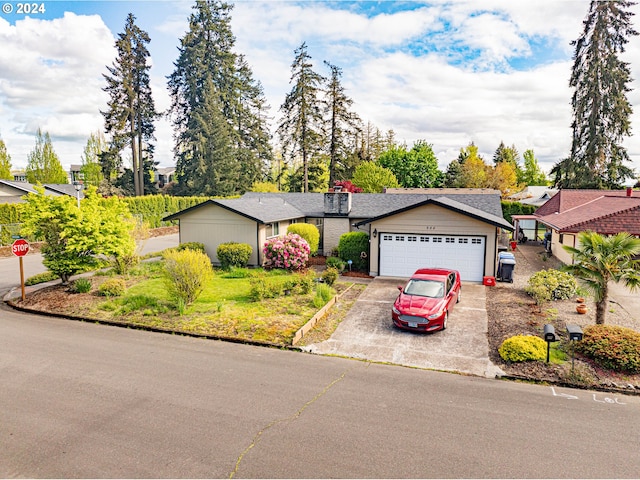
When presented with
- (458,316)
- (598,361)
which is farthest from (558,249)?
(598,361)

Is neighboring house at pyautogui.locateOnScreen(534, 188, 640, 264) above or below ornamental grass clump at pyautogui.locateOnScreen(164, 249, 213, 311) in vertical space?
above

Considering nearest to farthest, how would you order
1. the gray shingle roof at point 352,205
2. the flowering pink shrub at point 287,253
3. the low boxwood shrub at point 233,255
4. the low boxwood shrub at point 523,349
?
the low boxwood shrub at point 523,349 → the flowering pink shrub at point 287,253 → the low boxwood shrub at point 233,255 → the gray shingle roof at point 352,205

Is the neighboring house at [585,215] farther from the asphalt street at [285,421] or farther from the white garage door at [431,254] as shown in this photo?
the asphalt street at [285,421]

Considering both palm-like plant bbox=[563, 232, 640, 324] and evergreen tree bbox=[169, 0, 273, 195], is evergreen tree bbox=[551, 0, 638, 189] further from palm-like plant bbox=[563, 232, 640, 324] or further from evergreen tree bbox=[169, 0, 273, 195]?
evergreen tree bbox=[169, 0, 273, 195]

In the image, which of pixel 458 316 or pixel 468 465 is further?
pixel 458 316

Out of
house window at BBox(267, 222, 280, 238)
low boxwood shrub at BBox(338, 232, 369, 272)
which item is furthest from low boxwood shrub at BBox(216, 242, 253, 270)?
low boxwood shrub at BBox(338, 232, 369, 272)

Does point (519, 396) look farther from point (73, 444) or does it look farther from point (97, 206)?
point (97, 206)

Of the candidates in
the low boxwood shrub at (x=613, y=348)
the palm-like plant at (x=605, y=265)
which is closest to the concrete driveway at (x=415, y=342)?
the low boxwood shrub at (x=613, y=348)
